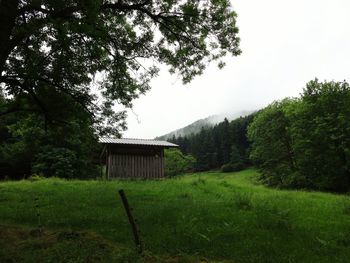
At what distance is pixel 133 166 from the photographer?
31.8m

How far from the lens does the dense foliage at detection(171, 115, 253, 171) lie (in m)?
102

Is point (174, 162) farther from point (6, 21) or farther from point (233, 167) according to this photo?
point (6, 21)

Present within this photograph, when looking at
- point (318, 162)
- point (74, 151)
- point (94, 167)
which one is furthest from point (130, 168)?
point (318, 162)

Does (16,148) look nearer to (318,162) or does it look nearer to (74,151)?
(74,151)

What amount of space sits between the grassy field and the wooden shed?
500 inches

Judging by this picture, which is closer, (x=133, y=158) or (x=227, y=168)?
(x=133, y=158)

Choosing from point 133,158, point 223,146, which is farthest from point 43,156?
point 223,146

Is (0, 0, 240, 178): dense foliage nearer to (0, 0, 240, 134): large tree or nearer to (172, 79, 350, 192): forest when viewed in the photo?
(0, 0, 240, 134): large tree

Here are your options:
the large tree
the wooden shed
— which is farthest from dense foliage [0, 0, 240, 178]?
the wooden shed

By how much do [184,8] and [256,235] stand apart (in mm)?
9944

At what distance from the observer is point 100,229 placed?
1152 cm

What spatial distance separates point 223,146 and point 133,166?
78943mm

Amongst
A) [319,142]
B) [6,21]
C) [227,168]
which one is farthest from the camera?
[227,168]

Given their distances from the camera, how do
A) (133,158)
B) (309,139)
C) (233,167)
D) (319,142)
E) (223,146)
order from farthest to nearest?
1. (223,146)
2. (233,167)
3. (309,139)
4. (319,142)
5. (133,158)
